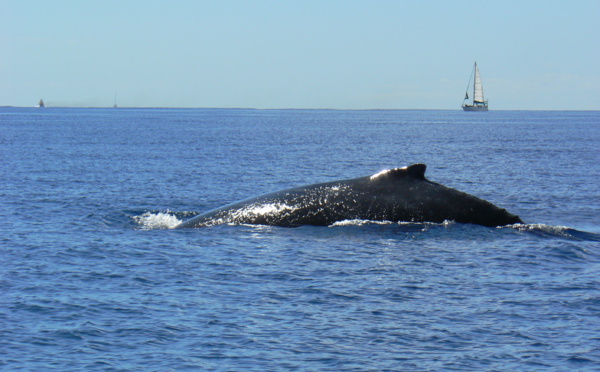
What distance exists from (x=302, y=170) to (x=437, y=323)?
31208 mm

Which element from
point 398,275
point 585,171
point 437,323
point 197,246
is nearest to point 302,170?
point 585,171

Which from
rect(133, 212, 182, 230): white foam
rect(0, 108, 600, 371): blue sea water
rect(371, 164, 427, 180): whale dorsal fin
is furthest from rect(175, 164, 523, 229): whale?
rect(133, 212, 182, 230): white foam

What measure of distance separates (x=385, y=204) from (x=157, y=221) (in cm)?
681

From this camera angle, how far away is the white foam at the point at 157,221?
20.9 metres

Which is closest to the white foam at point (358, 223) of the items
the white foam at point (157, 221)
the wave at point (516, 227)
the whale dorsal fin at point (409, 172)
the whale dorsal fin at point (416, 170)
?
the wave at point (516, 227)

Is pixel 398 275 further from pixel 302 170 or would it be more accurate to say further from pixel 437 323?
pixel 302 170

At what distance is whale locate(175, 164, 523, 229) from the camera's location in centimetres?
1873

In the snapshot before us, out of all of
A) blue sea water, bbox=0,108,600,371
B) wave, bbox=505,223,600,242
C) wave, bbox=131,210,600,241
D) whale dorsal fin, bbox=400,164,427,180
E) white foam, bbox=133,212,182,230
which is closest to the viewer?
blue sea water, bbox=0,108,600,371

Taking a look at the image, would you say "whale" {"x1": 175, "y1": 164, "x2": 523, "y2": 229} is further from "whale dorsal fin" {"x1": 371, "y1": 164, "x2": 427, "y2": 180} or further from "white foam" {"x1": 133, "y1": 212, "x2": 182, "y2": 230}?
"white foam" {"x1": 133, "y1": 212, "x2": 182, "y2": 230}

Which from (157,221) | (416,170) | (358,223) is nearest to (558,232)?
(416,170)

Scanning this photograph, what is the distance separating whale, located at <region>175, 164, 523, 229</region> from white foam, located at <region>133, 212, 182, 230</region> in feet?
9.46

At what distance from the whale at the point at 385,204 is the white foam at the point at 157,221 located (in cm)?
288

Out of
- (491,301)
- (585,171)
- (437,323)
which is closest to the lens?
(437,323)

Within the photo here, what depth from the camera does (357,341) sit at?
436 inches
